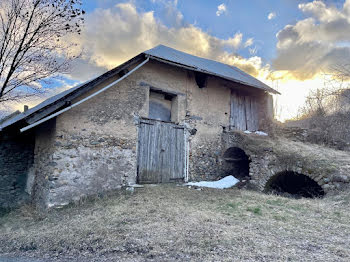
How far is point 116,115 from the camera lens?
705 centimetres

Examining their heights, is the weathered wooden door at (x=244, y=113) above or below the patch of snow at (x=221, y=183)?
above

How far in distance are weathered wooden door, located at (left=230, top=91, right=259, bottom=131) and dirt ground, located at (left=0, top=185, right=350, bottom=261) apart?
4.44 m

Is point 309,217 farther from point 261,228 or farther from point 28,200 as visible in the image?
point 28,200

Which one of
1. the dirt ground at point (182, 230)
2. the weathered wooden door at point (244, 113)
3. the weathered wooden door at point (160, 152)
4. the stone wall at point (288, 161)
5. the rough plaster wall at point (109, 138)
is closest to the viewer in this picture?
the dirt ground at point (182, 230)

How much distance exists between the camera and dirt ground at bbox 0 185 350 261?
3.28 m

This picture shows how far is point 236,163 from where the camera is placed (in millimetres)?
10242

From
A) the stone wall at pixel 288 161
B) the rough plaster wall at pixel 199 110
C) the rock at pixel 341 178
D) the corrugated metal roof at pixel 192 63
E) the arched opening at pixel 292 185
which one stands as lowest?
the arched opening at pixel 292 185

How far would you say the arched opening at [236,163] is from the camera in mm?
9771

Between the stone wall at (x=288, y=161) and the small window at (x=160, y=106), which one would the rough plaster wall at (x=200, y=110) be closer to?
the small window at (x=160, y=106)

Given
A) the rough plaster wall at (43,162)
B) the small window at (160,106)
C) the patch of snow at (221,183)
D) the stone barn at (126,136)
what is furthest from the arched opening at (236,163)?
the rough plaster wall at (43,162)

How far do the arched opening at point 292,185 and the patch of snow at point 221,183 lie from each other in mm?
1193

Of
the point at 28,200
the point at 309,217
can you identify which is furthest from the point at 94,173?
the point at 309,217

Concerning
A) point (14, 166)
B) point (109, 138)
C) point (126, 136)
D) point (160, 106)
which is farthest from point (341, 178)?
point (14, 166)

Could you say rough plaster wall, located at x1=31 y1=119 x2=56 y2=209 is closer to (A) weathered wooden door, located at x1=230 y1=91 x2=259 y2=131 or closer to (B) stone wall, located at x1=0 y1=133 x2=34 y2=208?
(B) stone wall, located at x1=0 y1=133 x2=34 y2=208
